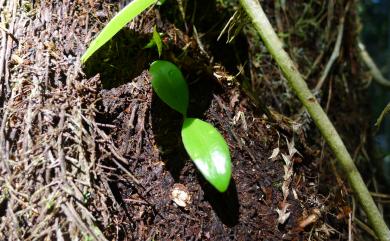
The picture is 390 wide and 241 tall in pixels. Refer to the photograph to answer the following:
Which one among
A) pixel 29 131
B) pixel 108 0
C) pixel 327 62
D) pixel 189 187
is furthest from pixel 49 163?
pixel 327 62

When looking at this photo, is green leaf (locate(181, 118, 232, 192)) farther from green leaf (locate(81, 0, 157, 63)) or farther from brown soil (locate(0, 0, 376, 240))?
green leaf (locate(81, 0, 157, 63))

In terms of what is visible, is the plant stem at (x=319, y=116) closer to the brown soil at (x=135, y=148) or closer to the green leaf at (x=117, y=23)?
the brown soil at (x=135, y=148)

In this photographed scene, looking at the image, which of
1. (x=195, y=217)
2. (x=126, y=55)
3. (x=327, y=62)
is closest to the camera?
(x=195, y=217)

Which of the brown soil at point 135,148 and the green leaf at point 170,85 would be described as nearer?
the brown soil at point 135,148

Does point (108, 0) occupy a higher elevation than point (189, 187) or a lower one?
higher

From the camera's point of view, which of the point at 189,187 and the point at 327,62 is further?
the point at 327,62

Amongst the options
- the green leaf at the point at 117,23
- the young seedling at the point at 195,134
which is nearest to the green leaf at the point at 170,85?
the young seedling at the point at 195,134

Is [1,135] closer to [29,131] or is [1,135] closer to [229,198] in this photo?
[29,131]
